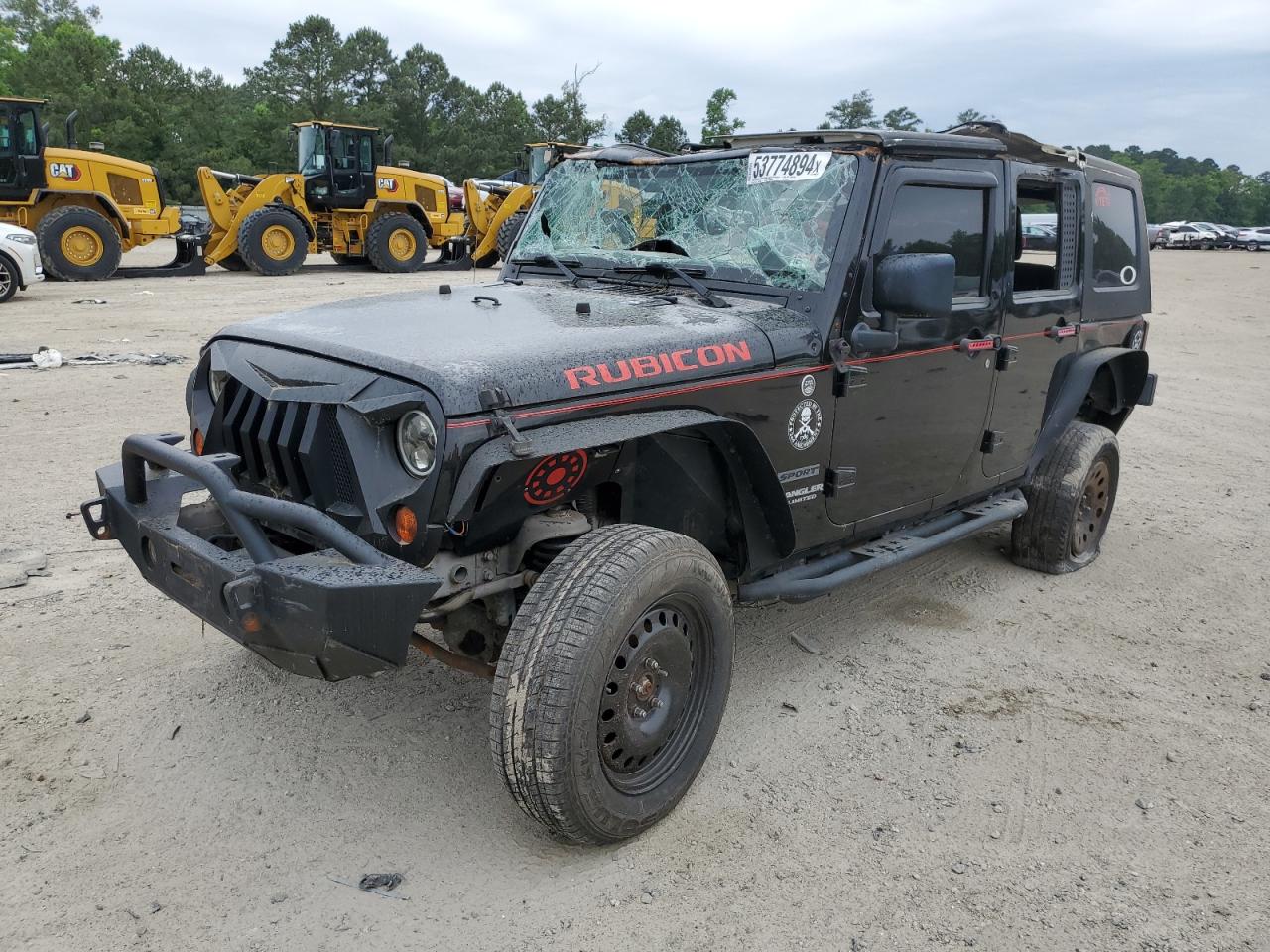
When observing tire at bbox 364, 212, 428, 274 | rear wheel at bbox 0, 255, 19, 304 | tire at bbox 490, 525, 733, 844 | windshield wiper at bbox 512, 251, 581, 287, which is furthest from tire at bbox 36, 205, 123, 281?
tire at bbox 490, 525, 733, 844

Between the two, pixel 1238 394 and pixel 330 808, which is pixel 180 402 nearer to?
pixel 330 808

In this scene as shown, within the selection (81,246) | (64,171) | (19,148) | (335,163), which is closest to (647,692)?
(81,246)

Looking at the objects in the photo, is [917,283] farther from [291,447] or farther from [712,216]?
[291,447]

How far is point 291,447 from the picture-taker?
294 cm

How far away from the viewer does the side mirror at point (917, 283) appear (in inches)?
131

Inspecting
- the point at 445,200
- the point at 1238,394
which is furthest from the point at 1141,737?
the point at 445,200

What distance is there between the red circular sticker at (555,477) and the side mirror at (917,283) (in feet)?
4.31

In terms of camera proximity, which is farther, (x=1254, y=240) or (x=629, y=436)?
(x=1254, y=240)

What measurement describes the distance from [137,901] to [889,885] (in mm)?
2073

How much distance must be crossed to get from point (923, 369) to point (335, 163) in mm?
17752

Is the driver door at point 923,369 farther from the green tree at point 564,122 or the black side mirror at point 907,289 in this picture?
the green tree at point 564,122

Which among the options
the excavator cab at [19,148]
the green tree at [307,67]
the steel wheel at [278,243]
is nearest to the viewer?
the excavator cab at [19,148]

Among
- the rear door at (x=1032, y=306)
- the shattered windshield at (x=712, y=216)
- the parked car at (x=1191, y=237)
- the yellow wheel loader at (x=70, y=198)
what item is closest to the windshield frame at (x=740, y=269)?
the shattered windshield at (x=712, y=216)

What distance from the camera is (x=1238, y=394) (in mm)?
10406
